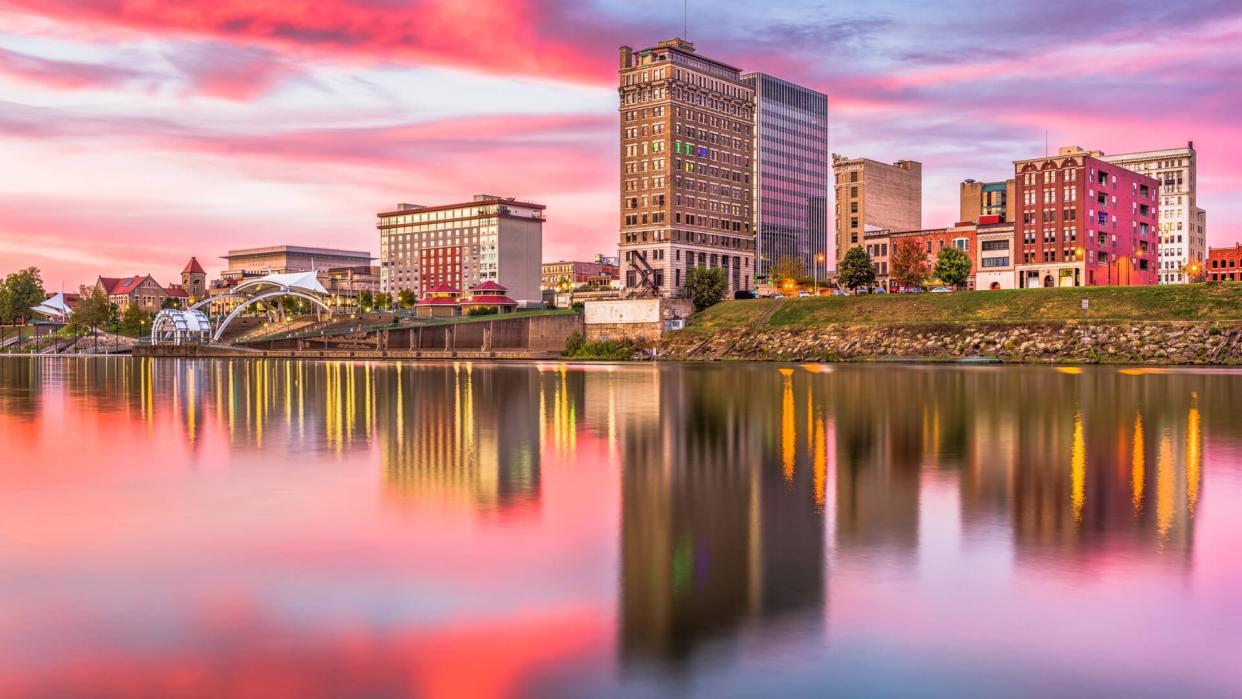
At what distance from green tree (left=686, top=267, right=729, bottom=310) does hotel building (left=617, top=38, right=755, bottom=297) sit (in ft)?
33.4

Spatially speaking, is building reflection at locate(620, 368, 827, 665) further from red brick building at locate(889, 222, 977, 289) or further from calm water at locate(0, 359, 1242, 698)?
red brick building at locate(889, 222, 977, 289)

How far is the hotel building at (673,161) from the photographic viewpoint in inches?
6890

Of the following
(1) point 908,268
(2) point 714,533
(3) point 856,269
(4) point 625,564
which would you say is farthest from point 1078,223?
(4) point 625,564

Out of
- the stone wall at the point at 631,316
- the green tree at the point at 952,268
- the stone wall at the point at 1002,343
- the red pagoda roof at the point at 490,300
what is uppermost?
the green tree at the point at 952,268

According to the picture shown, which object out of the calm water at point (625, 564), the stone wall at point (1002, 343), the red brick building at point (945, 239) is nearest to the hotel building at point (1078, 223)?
the red brick building at point (945, 239)

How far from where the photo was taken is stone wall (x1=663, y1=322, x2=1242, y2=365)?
92.8 m

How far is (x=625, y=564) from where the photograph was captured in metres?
14.2

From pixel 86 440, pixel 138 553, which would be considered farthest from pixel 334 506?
pixel 86 440

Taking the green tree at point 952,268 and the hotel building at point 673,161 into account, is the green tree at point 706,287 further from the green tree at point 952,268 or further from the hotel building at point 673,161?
the green tree at point 952,268

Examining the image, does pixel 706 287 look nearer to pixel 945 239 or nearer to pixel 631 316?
pixel 631 316

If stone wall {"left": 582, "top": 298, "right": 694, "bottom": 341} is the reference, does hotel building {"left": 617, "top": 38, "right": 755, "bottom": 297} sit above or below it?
above

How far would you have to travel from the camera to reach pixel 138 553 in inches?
599

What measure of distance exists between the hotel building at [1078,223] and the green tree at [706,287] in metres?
49.6

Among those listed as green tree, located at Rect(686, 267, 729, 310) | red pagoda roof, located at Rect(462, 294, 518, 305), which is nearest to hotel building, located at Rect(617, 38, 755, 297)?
green tree, located at Rect(686, 267, 729, 310)
